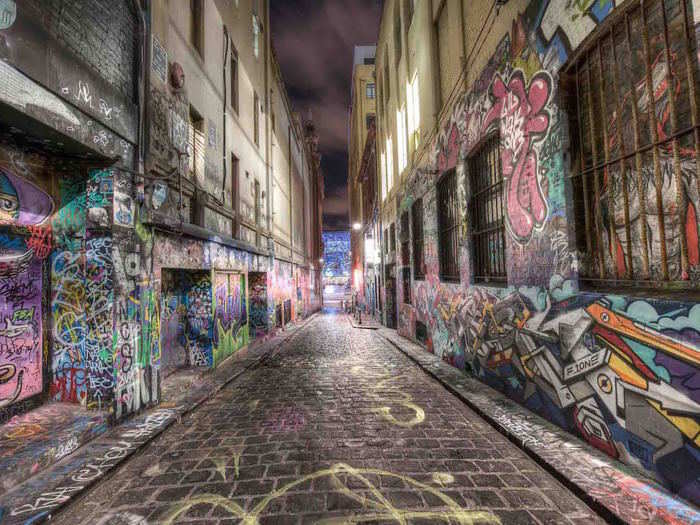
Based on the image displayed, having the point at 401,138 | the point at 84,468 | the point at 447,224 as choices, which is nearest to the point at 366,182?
the point at 401,138

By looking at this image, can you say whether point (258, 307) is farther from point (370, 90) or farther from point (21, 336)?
point (370, 90)

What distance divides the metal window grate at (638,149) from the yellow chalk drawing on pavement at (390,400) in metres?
2.97

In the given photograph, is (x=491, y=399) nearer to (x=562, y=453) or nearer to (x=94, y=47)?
(x=562, y=453)

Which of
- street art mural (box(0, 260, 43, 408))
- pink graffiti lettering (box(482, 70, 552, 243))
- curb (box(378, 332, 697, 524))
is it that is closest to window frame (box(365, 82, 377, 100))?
pink graffiti lettering (box(482, 70, 552, 243))

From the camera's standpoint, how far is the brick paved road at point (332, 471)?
112 inches

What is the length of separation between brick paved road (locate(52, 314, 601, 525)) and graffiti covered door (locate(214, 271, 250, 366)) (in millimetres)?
2844

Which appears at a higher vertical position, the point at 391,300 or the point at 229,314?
the point at 229,314

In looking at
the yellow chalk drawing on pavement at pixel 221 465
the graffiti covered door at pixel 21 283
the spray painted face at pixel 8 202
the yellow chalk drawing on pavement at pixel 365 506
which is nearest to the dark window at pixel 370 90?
the graffiti covered door at pixel 21 283

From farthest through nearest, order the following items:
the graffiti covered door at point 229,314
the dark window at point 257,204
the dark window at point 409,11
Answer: the dark window at point 257,204 < the dark window at point 409,11 < the graffiti covered door at point 229,314

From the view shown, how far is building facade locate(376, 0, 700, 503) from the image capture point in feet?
9.50

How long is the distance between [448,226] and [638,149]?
558 cm

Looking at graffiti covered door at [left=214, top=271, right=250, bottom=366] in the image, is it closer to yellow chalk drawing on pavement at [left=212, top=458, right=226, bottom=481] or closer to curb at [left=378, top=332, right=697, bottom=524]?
yellow chalk drawing on pavement at [left=212, top=458, right=226, bottom=481]

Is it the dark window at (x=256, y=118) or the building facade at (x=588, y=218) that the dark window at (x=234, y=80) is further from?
the building facade at (x=588, y=218)

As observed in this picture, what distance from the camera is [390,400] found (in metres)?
5.60
